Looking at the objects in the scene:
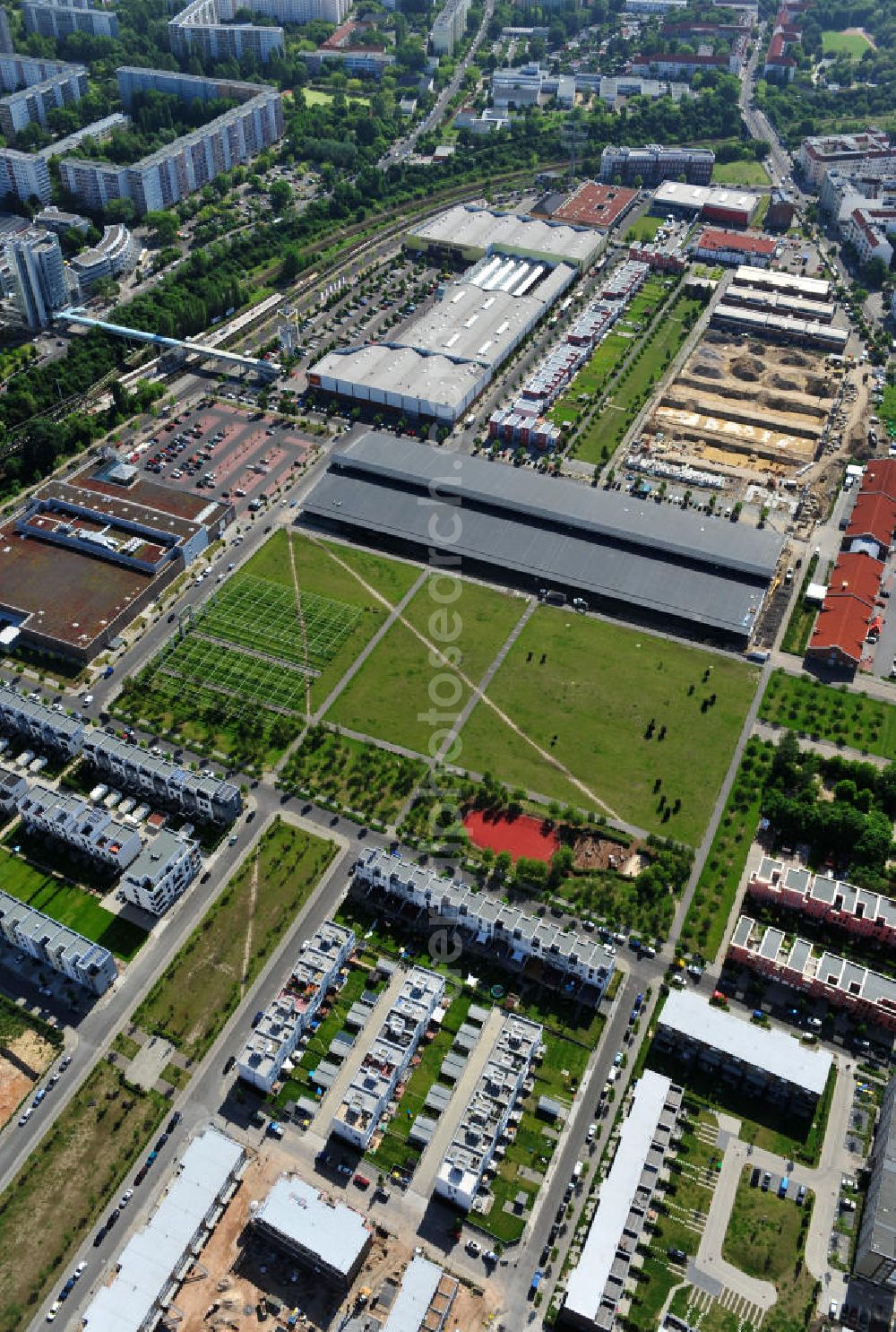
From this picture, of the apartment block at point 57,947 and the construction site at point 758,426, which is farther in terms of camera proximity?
the construction site at point 758,426

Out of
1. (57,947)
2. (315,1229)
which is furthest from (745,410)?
(315,1229)

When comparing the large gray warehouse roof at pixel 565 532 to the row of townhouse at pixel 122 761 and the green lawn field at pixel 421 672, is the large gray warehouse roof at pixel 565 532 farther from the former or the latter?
the row of townhouse at pixel 122 761

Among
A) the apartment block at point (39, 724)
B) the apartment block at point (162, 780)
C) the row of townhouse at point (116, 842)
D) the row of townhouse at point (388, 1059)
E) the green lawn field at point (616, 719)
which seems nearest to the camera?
the row of townhouse at point (388, 1059)

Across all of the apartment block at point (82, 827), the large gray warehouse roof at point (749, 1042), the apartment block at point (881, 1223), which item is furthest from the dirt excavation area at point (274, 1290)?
the apartment block at point (82, 827)

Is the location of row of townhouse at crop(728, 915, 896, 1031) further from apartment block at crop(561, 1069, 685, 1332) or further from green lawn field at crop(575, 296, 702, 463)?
green lawn field at crop(575, 296, 702, 463)

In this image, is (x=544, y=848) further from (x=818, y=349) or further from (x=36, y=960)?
(x=818, y=349)

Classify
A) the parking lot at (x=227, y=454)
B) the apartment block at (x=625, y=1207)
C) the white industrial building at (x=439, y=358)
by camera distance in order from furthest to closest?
the white industrial building at (x=439, y=358) → the parking lot at (x=227, y=454) → the apartment block at (x=625, y=1207)
